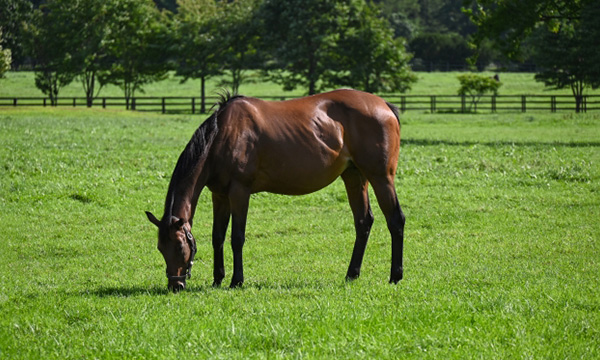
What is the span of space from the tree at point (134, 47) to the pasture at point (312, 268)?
3786 cm

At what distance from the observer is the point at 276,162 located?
8328 mm

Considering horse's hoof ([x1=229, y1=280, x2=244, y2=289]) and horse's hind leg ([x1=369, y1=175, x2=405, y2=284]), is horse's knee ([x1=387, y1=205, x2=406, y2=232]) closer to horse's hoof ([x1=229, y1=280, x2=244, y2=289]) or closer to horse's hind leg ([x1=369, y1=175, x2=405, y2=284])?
horse's hind leg ([x1=369, y1=175, x2=405, y2=284])

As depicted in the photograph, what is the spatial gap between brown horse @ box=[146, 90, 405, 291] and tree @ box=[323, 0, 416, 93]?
43.7 m

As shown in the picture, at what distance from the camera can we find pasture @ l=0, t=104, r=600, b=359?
5812 mm

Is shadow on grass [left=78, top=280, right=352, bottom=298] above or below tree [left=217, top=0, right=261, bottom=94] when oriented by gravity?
below

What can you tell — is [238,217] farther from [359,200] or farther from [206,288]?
[359,200]

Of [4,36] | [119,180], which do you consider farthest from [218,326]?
[4,36]

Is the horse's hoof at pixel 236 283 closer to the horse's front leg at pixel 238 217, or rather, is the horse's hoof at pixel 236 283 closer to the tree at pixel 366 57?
the horse's front leg at pixel 238 217

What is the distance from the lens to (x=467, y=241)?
10906mm

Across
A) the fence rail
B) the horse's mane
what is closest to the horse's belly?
the horse's mane

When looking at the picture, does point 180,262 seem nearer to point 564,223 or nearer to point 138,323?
point 138,323

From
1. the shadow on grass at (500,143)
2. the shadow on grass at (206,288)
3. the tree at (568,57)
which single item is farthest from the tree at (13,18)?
the shadow on grass at (206,288)

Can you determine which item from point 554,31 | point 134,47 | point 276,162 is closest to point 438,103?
point 134,47

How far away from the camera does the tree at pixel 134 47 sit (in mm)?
57469
